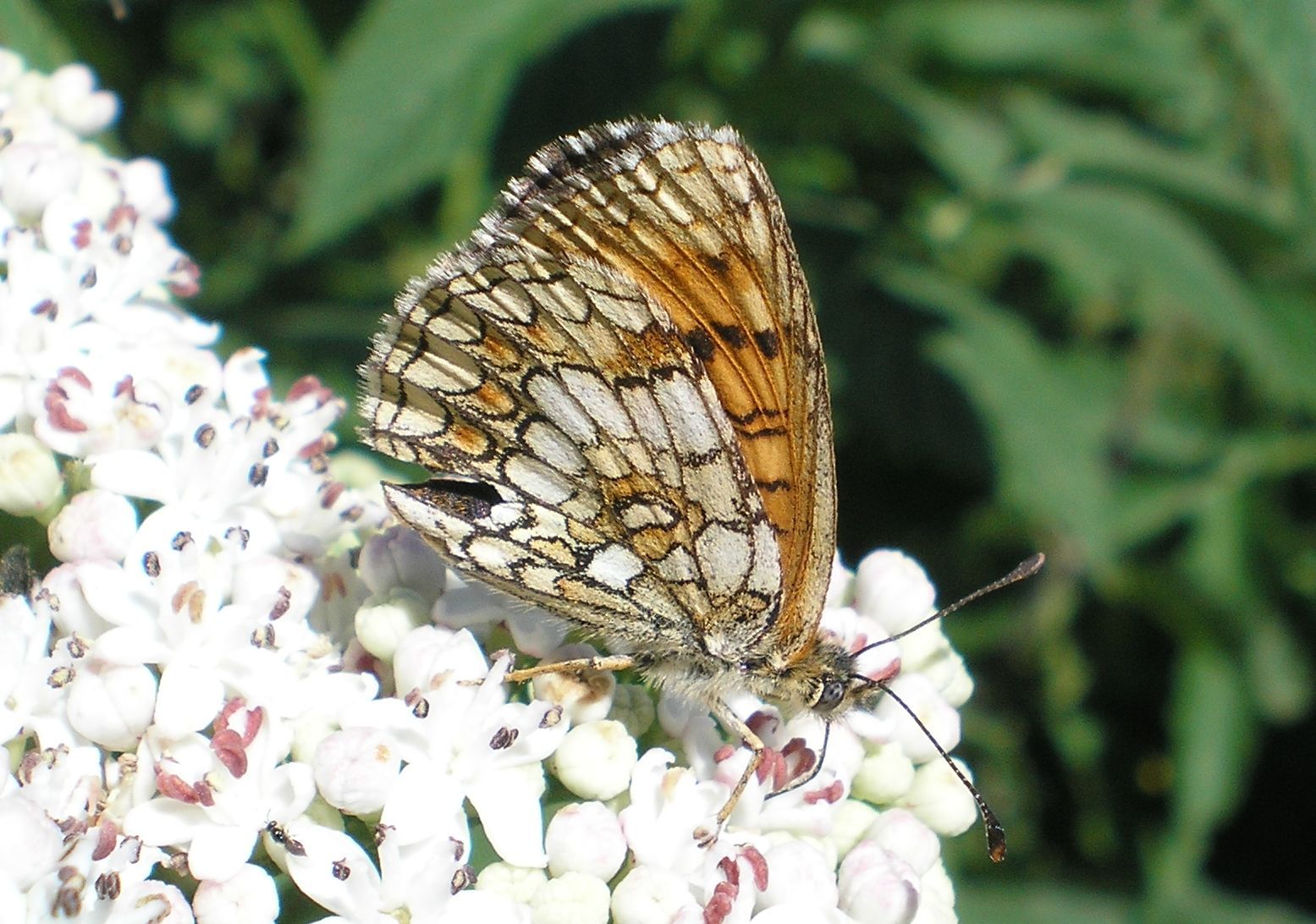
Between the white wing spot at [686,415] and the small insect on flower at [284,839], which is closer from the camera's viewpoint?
the small insect on flower at [284,839]

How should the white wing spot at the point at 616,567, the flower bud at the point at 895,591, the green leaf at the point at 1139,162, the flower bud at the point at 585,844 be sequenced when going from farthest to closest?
1. the green leaf at the point at 1139,162
2. the flower bud at the point at 895,591
3. the white wing spot at the point at 616,567
4. the flower bud at the point at 585,844

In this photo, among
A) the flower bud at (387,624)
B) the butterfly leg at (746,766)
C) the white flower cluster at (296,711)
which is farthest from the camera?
the flower bud at (387,624)

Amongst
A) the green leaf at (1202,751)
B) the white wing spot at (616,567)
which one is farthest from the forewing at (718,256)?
the green leaf at (1202,751)

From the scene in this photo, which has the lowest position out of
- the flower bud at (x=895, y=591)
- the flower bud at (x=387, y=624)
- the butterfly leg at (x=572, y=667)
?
the butterfly leg at (x=572, y=667)

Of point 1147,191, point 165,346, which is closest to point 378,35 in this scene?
point 165,346

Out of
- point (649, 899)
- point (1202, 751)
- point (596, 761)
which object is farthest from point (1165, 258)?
point (649, 899)

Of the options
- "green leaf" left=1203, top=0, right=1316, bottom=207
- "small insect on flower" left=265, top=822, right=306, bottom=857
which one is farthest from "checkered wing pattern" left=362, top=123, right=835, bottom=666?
"green leaf" left=1203, top=0, right=1316, bottom=207

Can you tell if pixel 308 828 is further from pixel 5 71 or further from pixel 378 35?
pixel 378 35

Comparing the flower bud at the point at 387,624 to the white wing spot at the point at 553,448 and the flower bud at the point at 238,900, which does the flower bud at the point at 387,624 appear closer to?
the white wing spot at the point at 553,448
